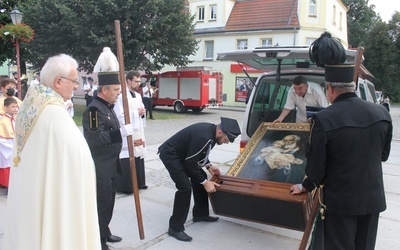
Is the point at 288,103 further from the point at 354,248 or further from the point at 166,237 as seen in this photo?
the point at 354,248

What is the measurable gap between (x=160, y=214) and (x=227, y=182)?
4.37ft

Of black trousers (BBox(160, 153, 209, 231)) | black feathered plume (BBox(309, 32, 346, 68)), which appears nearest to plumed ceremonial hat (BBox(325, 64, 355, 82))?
black feathered plume (BBox(309, 32, 346, 68))

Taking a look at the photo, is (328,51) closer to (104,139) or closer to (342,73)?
(342,73)

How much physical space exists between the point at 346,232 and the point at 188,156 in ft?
5.99

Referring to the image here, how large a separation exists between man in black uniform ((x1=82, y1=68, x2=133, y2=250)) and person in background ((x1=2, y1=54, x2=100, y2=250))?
121 centimetres

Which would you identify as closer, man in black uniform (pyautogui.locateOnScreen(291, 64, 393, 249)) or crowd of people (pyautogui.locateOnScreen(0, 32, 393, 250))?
crowd of people (pyautogui.locateOnScreen(0, 32, 393, 250))

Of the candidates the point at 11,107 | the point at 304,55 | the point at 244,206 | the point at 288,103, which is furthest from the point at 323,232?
the point at 11,107

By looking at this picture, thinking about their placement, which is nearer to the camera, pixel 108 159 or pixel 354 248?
pixel 354 248

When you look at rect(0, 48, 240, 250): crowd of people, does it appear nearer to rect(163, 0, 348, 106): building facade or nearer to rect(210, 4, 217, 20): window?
rect(163, 0, 348, 106): building facade

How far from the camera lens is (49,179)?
220 centimetres

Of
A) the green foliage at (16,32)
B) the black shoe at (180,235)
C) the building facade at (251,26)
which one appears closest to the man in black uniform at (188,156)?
the black shoe at (180,235)

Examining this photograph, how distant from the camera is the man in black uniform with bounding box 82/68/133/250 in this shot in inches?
139

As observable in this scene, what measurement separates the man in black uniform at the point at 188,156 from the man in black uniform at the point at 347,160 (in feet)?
4.22

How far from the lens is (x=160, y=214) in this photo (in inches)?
194
